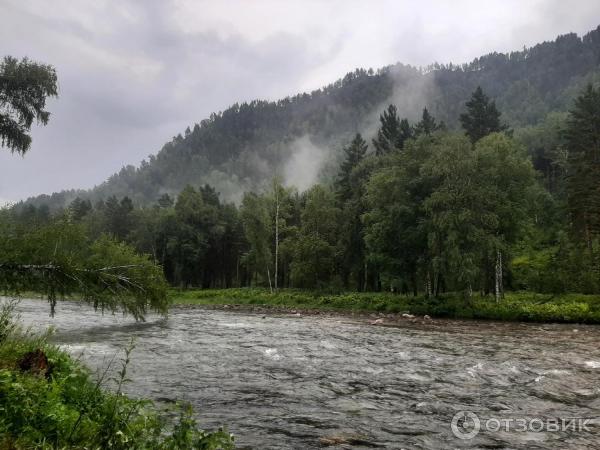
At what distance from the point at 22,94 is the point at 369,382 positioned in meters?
23.8

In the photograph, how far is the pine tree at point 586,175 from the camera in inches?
2127

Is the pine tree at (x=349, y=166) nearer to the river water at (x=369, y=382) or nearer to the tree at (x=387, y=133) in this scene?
the tree at (x=387, y=133)

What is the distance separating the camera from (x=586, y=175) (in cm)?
5659

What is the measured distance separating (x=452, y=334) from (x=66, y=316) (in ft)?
93.4

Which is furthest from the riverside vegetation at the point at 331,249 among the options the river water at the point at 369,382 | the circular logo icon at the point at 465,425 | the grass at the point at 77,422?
the circular logo icon at the point at 465,425

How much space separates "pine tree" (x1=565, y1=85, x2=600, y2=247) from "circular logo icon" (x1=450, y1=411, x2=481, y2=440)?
52.0 meters

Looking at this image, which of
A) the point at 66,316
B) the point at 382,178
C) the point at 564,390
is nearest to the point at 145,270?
the point at 564,390

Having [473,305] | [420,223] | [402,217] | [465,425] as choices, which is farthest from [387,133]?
[465,425]

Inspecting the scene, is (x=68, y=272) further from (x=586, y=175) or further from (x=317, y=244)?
(x=586, y=175)

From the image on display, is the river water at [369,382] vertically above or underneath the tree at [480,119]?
underneath

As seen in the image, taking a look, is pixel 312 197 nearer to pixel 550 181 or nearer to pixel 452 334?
pixel 452 334

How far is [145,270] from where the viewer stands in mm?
10188

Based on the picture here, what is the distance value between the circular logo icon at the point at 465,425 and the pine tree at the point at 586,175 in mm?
52031

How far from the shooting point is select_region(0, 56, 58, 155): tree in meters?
24.1
